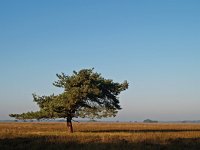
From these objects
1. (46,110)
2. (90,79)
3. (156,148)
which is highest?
(90,79)

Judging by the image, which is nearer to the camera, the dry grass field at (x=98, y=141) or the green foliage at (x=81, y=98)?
the dry grass field at (x=98, y=141)

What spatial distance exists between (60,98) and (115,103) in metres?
7.30

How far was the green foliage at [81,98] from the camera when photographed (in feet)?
160

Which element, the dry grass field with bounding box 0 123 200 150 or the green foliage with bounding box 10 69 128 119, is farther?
the green foliage with bounding box 10 69 128 119

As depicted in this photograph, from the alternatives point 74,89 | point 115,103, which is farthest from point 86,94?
point 115,103

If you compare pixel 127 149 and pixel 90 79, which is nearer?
pixel 127 149

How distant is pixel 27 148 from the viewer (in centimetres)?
2656

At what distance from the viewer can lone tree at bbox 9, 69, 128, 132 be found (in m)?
48.8

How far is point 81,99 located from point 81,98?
343 mm

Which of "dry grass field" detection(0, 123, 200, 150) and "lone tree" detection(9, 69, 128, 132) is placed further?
"lone tree" detection(9, 69, 128, 132)

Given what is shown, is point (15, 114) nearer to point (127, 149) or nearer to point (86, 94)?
point (86, 94)

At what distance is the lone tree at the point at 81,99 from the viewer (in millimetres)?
48812

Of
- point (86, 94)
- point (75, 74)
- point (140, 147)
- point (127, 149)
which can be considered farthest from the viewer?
point (75, 74)

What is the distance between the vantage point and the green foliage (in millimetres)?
48812
